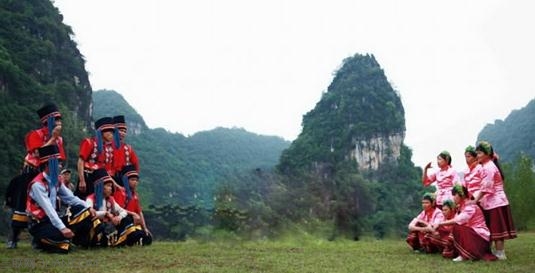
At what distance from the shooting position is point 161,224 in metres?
29.3

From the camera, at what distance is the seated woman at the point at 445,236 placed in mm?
6678

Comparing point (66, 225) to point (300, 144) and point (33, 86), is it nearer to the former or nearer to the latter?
point (33, 86)

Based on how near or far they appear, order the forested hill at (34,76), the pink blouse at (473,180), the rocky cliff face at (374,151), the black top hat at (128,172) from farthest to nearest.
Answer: the rocky cliff face at (374,151) → the forested hill at (34,76) → the black top hat at (128,172) → the pink blouse at (473,180)

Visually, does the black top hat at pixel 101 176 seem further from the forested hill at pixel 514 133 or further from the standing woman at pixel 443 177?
the forested hill at pixel 514 133

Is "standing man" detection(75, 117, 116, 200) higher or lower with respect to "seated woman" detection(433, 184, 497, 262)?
higher

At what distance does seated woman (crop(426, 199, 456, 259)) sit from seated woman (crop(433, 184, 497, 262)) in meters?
0.17

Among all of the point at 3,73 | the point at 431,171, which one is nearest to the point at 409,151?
the point at 3,73

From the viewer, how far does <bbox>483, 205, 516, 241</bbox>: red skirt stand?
6625 millimetres

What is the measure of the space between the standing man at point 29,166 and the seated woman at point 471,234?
4.72m

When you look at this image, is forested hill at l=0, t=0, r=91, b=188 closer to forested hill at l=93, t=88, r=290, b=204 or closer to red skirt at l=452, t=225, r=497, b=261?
forested hill at l=93, t=88, r=290, b=204

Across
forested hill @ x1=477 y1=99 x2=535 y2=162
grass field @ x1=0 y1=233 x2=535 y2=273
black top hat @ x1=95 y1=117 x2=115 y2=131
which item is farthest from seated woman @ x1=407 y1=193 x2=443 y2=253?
forested hill @ x1=477 y1=99 x2=535 y2=162

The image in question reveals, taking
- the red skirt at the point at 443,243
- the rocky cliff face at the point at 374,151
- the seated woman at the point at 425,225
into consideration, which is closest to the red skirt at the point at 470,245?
the red skirt at the point at 443,243

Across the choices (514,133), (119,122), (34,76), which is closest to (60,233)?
(119,122)

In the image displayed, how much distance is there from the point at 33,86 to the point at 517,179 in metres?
31.5
